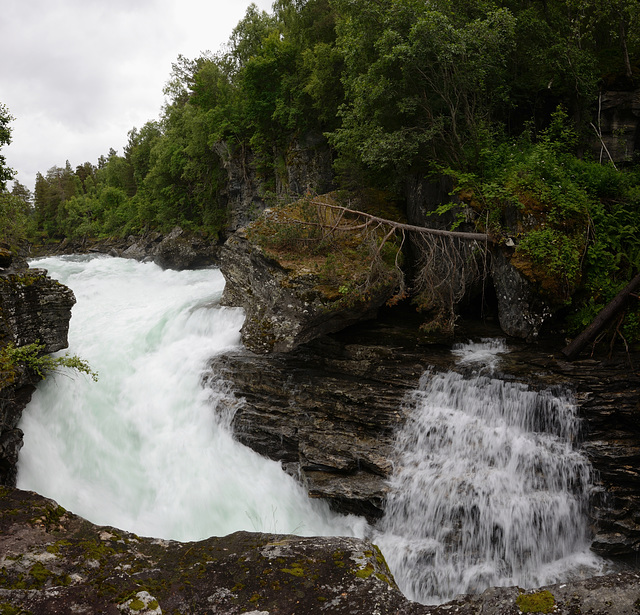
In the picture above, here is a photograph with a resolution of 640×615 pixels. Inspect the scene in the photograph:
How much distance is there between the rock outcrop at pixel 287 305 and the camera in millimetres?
10492

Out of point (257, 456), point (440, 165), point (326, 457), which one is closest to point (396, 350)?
point (326, 457)

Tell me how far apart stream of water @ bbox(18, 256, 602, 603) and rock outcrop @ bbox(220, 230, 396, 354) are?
1.89 m

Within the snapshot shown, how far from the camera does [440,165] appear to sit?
12141 millimetres

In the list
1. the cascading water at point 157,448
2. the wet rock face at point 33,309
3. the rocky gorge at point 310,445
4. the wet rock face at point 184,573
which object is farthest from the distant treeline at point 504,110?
the wet rock face at point 33,309

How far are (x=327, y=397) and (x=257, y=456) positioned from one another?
2.43 metres

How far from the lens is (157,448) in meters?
10.2

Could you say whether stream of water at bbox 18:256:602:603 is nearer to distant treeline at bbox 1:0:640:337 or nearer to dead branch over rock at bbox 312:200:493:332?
dead branch over rock at bbox 312:200:493:332

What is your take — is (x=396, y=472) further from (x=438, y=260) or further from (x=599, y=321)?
(x=438, y=260)

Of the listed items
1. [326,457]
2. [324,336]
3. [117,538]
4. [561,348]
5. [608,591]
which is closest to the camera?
[608,591]

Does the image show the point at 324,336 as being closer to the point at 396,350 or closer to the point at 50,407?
the point at 396,350

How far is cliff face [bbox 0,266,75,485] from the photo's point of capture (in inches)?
320

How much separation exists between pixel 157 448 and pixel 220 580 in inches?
270

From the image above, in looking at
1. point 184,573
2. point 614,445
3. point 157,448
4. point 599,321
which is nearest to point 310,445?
point 157,448

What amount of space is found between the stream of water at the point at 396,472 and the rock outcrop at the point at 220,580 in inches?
142
